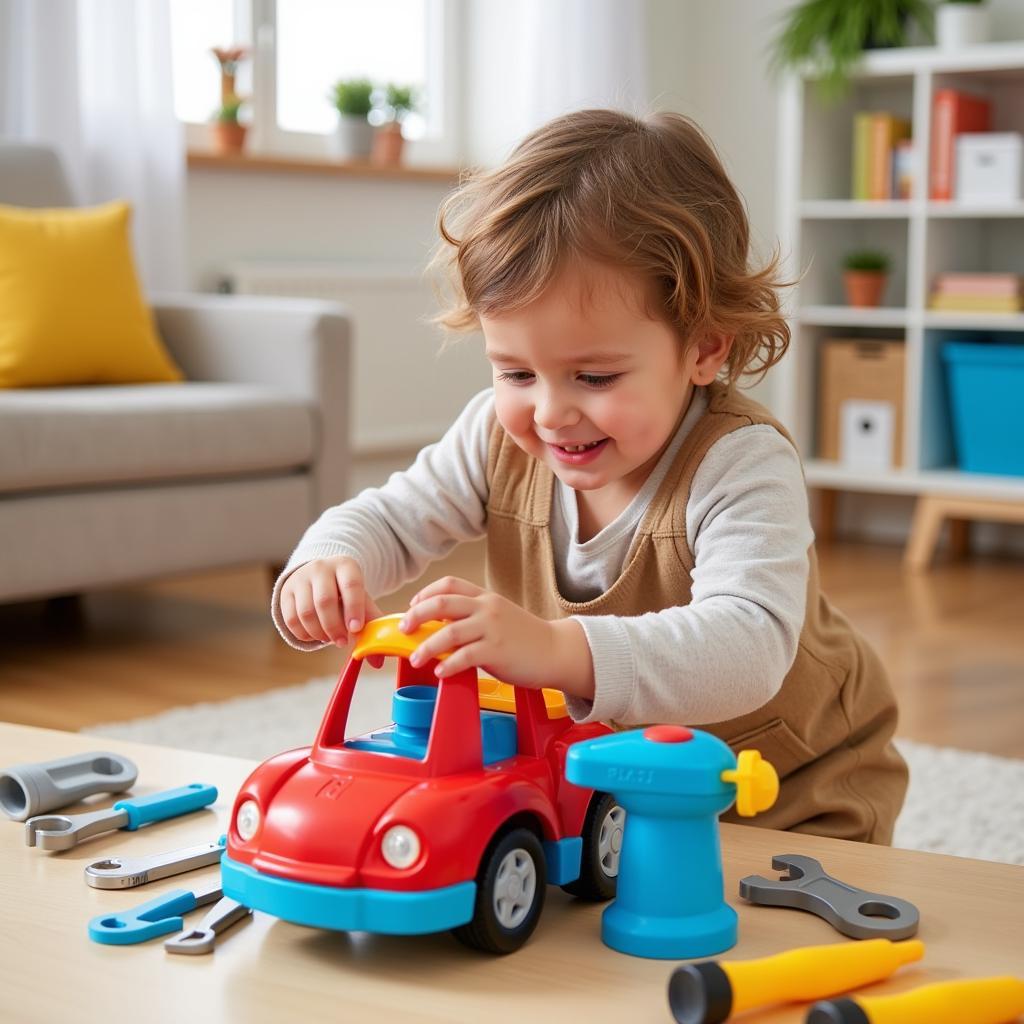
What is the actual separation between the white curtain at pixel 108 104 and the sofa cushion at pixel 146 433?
59cm

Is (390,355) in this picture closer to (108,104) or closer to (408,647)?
(108,104)

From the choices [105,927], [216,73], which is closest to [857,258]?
[216,73]

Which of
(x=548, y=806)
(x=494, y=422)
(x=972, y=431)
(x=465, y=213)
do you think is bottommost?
(x=972, y=431)

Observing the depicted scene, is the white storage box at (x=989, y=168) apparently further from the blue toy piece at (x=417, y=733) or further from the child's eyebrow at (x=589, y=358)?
the blue toy piece at (x=417, y=733)

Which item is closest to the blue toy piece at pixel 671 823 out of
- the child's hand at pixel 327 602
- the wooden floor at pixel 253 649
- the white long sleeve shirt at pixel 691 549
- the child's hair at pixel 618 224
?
the white long sleeve shirt at pixel 691 549

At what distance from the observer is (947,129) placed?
3.55m

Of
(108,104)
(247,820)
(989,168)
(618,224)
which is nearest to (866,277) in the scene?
(989,168)

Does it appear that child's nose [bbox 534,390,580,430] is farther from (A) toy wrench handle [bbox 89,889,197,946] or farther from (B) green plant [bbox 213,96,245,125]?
(B) green plant [bbox 213,96,245,125]

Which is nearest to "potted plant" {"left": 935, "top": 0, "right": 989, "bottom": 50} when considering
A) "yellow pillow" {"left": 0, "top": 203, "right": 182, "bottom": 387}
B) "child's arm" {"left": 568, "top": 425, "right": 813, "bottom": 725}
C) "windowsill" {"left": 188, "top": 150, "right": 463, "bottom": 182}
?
"windowsill" {"left": 188, "top": 150, "right": 463, "bottom": 182}

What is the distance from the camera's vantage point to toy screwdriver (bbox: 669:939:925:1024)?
608mm

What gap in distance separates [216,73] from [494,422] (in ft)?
9.05

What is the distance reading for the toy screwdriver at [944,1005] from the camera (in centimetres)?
60

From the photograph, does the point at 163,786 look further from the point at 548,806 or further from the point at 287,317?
the point at 287,317

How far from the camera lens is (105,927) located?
2.32 feet
